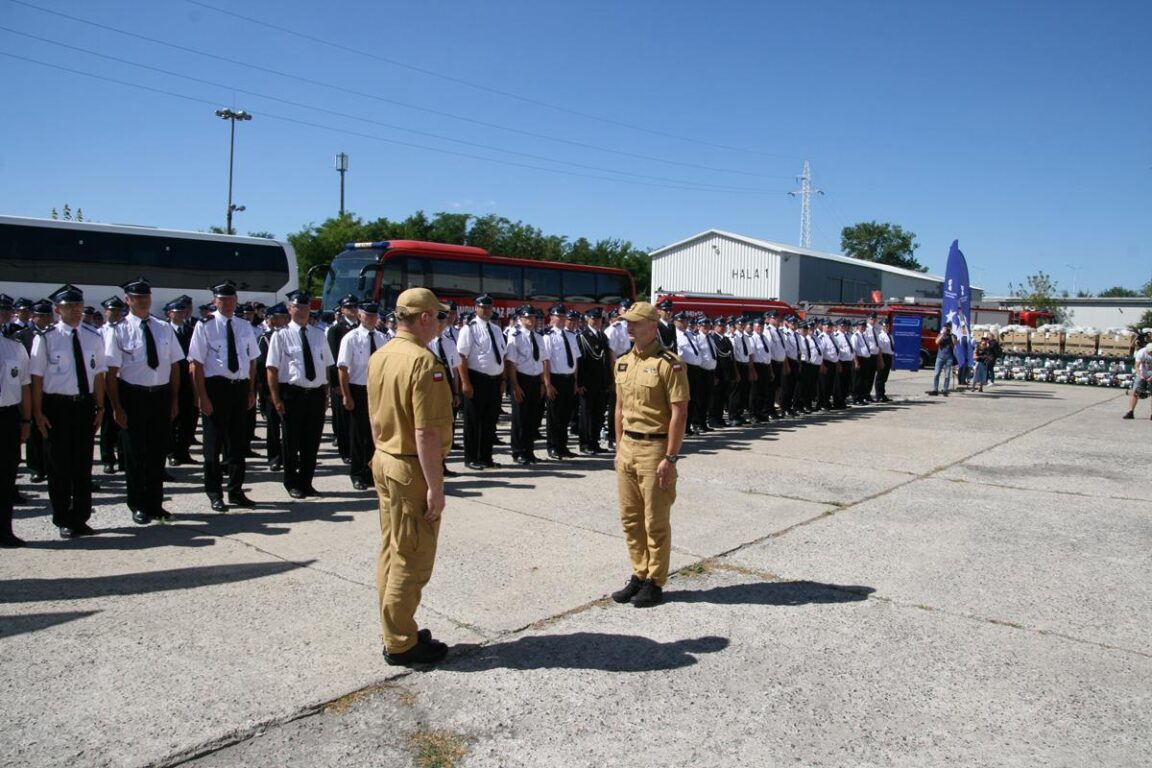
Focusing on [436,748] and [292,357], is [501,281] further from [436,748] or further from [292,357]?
[436,748]

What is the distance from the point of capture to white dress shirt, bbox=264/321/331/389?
23.4 feet

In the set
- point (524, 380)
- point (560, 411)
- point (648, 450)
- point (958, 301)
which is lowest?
point (560, 411)

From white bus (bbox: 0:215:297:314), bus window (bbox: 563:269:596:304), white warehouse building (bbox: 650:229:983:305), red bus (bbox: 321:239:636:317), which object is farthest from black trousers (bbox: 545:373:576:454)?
white warehouse building (bbox: 650:229:983:305)

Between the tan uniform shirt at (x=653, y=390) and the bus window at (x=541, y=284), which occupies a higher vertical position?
the bus window at (x=541, y=284)

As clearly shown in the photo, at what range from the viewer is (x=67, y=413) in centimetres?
605

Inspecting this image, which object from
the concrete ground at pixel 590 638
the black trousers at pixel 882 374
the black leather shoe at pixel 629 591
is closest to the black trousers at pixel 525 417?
the concrete ground at pixel 590 638

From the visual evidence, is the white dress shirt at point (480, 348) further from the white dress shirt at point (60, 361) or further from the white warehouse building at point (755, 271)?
the white warehouse building at point (755, 271)

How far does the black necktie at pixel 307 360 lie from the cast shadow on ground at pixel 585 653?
3.91 metres

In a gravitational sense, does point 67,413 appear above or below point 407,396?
below

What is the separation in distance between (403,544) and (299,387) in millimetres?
3951

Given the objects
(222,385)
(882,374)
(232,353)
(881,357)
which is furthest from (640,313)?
(882,374)

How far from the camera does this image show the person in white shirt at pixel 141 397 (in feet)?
20.4

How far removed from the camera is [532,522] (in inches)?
258

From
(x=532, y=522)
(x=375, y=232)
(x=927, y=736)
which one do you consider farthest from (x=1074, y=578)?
(x=375, y=232)
